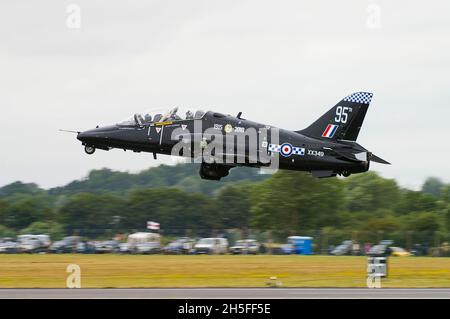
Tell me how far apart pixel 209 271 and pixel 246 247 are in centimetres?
1754

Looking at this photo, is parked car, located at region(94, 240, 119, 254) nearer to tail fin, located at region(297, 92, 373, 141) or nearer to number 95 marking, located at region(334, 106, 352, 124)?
tail fin, located at region(297, 92, 373, 141)

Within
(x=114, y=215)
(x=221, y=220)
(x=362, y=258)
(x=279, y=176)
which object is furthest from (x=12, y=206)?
(x=362, y=258)

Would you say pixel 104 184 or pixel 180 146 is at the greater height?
pixel 104 184

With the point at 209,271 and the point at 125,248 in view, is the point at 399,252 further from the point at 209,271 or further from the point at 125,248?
the point at 209,271

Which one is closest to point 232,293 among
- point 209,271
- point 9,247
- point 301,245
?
point 209,271

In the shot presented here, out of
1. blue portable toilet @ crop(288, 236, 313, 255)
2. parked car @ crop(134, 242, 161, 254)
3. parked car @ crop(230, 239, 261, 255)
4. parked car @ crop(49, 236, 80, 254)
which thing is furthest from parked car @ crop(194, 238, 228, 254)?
parked car @ crop(49, 236, 80, 254)

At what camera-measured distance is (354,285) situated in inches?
1623

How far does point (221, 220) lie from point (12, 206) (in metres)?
24.7

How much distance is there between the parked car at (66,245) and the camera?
64.2 metres

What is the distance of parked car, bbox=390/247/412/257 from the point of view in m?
64.2

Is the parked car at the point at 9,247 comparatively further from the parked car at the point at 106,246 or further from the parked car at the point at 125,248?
the parked car at the point at 125,248

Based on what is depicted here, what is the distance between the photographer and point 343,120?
43.9 m
